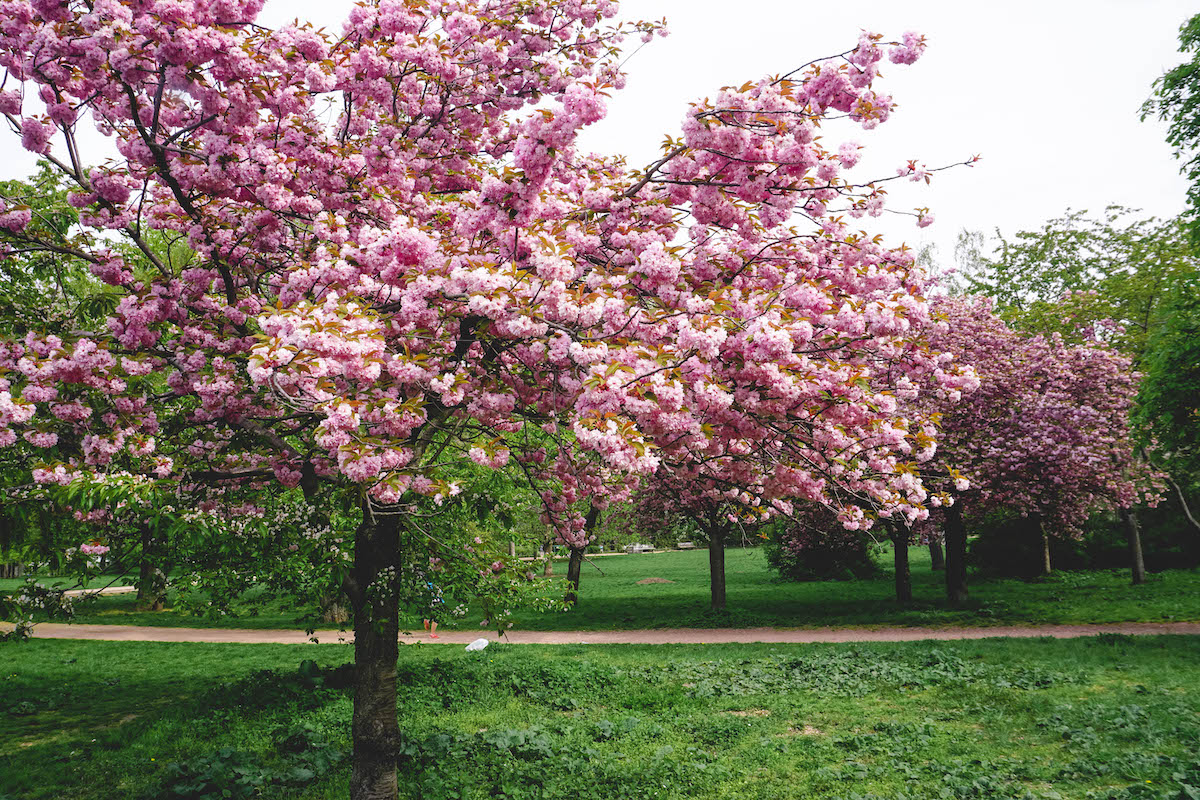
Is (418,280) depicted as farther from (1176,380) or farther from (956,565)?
(956,565)

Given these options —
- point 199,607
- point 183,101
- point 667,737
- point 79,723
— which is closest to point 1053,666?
point 667,737

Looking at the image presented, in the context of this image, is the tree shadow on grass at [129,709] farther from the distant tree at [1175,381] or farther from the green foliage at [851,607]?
the distant tree at [1175,381]

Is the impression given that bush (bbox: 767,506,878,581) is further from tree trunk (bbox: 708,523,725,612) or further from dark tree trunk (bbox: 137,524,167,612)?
dark tree trunk (bbox: 137,524,167,612)

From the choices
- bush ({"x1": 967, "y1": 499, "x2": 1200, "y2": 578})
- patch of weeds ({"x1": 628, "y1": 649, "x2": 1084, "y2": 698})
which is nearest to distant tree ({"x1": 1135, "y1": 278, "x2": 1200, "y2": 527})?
patch of weeds ({"x1": 628, "y1": 649, "x2": 1084, "y2": 698})

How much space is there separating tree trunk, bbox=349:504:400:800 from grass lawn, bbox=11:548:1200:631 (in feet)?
25.1

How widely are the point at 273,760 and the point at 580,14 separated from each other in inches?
358

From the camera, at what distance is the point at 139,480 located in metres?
4.90

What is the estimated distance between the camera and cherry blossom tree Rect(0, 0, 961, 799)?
16.4ft

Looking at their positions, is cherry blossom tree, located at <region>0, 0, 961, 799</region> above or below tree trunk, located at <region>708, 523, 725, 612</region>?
above

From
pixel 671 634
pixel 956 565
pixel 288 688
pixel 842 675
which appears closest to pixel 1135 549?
pixel 956 565

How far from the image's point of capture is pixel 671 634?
59.1 feet

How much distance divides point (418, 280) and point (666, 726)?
22.2ft

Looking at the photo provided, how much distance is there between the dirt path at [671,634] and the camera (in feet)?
51.0

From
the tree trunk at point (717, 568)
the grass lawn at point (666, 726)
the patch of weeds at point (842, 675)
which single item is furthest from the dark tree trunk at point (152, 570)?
the tree trunk at point (717, 568)
